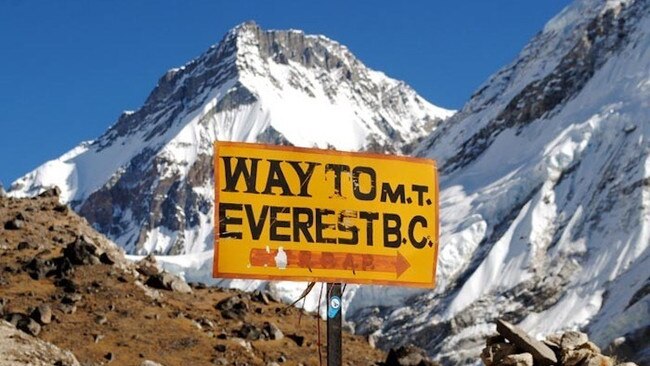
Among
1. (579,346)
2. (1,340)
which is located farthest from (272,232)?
(1,340)

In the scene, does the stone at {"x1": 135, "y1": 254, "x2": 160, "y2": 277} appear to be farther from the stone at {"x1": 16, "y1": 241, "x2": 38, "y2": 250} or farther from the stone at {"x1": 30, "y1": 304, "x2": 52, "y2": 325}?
the stone at {"x1": 30, "y1": 304, "x2": 52, "y2": 325}

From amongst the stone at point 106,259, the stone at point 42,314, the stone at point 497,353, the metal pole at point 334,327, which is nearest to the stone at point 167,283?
the stone at point 106,259

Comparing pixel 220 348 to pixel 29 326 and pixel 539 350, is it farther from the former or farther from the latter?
pixel 539 350

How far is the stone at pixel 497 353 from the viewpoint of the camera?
15398mm

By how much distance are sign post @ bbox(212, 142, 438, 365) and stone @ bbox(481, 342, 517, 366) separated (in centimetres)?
325

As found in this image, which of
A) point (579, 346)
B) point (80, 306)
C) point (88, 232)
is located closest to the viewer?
point (579, 346)

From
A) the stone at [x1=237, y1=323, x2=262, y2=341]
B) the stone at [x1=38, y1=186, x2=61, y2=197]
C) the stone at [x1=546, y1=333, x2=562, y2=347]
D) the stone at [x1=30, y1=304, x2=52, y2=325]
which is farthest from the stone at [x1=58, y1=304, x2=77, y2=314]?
the stone at [x1=546, y1=333, x2=562, y2=347]

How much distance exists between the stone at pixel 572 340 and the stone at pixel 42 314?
23.2 meters

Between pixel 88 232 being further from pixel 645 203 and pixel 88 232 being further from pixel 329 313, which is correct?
pixel 645 203

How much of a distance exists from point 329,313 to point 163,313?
1076 inches

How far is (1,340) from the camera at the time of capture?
20.9 meters

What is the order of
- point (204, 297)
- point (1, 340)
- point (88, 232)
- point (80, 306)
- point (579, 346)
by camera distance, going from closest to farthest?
point (579, 346), point (1, 340), point (80, 306), point (204, 297), point (88, 232)

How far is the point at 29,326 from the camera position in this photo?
34.2 metres

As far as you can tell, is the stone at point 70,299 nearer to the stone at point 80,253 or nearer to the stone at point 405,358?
the stone at point 80,253
